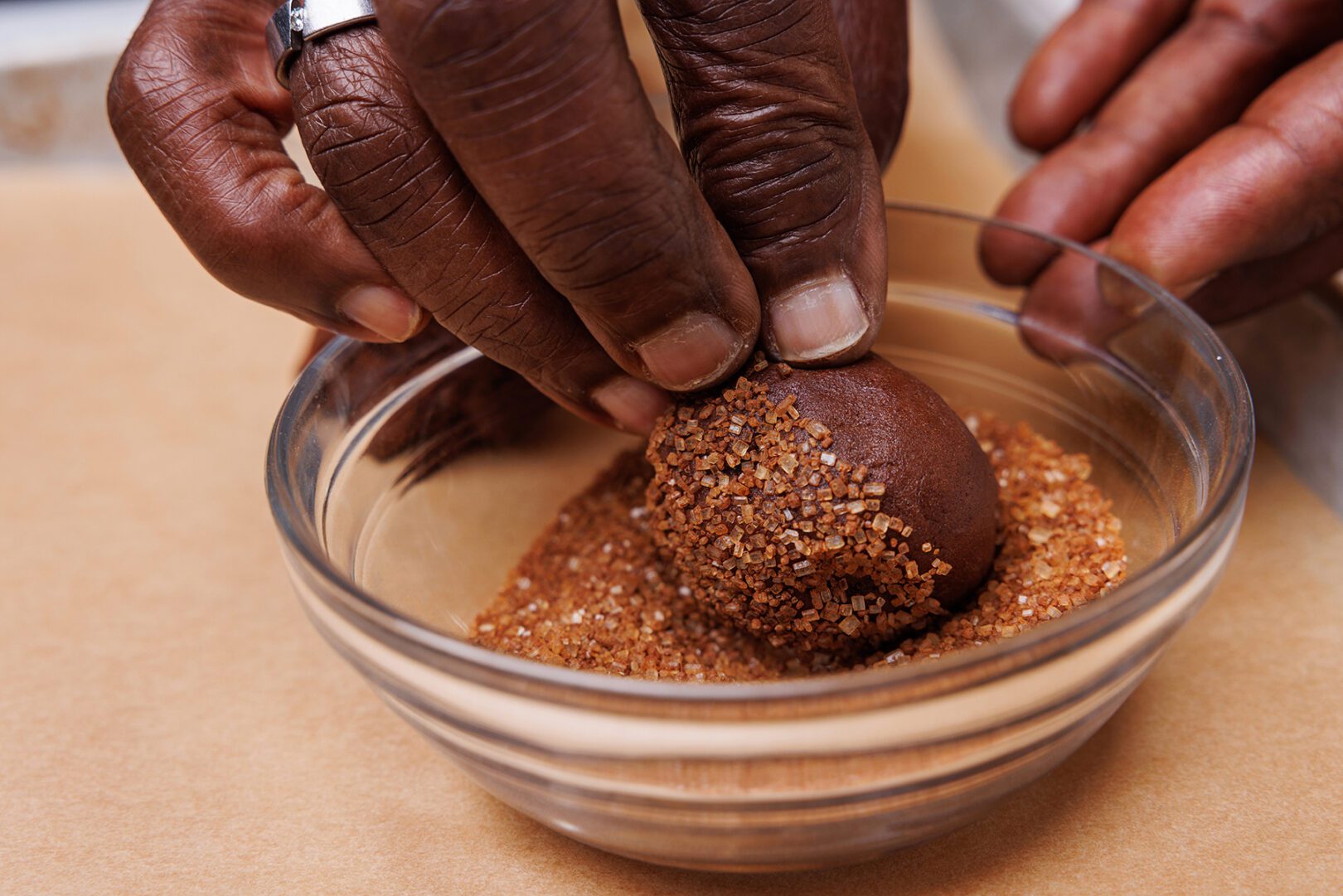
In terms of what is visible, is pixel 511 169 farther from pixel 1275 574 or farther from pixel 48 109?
pixel 48 109

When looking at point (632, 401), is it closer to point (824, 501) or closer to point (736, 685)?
point (824, 501)

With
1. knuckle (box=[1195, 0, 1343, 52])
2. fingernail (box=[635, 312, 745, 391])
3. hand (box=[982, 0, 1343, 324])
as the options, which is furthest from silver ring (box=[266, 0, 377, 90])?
knuckle (box=[1195, 0, 1343, 52])

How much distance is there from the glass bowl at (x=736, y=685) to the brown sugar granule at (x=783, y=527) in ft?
0.33

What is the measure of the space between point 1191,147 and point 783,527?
2.51 feet

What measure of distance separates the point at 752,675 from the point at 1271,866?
1.22 ft

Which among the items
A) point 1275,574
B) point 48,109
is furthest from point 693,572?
point 48,109

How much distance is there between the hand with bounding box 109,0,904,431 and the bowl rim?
0.15 m

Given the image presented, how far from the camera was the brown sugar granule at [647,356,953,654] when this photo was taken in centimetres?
77

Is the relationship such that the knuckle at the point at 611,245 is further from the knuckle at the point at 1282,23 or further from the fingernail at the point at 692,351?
the knuckle at the point at 1282,23

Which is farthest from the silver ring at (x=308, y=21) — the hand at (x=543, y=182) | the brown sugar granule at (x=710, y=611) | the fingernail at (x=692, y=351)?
the brown sugar granule at (x=710, y=611)

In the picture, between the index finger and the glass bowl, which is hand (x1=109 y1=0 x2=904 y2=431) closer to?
the index finger

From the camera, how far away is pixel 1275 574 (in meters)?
1.00

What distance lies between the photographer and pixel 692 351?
75 cm

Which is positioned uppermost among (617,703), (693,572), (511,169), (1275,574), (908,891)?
(511,169)
